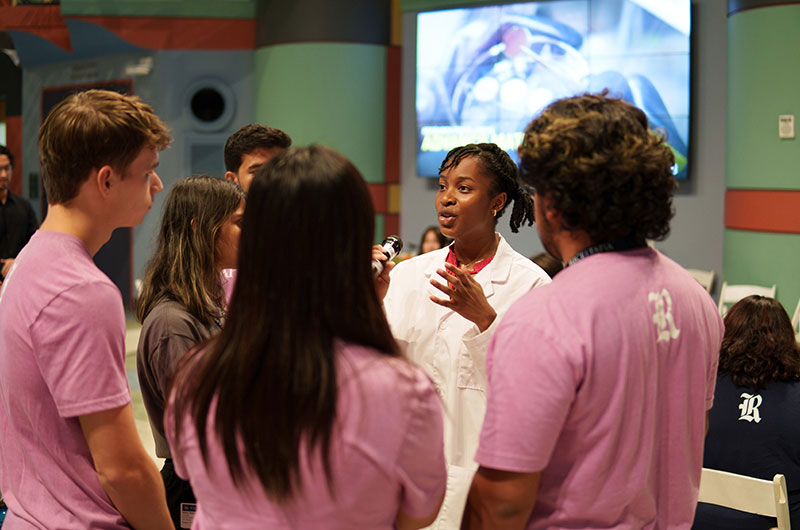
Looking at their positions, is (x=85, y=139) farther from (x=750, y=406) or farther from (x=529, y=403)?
(x=750, y=406)

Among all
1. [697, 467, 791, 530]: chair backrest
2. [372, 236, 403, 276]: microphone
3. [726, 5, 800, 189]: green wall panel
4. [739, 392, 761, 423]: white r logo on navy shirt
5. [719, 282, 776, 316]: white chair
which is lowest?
[697, 467, 791, 530]: chair backrest

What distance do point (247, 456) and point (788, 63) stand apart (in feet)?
21.7

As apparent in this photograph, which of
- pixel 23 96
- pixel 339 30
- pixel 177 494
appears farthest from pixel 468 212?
pixel 23 96

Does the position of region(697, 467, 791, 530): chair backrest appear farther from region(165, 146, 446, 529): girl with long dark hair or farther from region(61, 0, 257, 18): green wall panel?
region(61, 0, 257, 18): green wall panel

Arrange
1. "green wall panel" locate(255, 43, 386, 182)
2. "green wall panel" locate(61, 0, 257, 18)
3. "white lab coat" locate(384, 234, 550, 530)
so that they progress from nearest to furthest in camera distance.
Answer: "white lab coat" locate(384, 234, 550, 530), "green wall panel" locate(255, 43, 386, 182), "green wall panel" locate(61, 0, 257, 18)

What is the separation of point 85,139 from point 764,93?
644 cm

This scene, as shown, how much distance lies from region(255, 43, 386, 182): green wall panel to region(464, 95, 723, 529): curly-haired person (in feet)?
24.5

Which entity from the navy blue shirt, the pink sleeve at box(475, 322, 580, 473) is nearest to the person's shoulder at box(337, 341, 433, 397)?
the pink sleeve at box(475, 322, 580, 473)

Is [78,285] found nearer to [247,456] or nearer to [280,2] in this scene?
[247,456]

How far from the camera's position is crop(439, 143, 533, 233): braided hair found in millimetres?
2662

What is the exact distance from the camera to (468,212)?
2609 mm

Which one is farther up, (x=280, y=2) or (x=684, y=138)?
(x=280, y=2)

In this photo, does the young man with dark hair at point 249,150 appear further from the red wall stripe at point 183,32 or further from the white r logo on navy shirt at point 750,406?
the red wall stripe at point 183,32

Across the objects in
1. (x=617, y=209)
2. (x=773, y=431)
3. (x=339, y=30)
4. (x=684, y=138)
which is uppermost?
(x=339, y=30)
